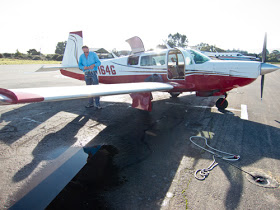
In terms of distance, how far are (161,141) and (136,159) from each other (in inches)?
37.0

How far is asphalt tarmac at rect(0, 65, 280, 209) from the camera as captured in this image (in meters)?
2.58

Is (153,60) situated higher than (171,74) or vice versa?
(153,60)

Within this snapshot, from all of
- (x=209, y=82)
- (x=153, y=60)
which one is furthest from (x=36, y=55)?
(x=209, y=82)

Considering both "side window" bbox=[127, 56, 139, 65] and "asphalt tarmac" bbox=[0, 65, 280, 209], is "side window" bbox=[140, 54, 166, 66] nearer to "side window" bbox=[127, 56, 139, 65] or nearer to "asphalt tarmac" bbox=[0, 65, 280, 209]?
"side window" bbox=[127, 56, 139, 65]

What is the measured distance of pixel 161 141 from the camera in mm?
4250

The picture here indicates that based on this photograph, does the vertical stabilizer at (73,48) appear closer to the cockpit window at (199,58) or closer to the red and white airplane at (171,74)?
the red and white airplane at (171,74)

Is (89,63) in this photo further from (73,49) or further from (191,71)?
(191,71)

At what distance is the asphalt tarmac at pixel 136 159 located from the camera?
102 inches

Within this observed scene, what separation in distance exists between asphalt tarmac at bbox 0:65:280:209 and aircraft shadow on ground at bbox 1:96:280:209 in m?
0.02

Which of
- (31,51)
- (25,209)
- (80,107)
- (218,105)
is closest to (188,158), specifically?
(25,209)

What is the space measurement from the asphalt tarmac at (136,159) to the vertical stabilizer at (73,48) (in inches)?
139

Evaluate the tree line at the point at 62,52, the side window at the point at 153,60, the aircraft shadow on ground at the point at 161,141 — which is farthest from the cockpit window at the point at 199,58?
the tree line at the point at 62,52

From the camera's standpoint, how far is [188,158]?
3.56 m

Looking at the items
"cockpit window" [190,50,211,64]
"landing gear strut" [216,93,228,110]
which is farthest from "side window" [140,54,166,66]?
"landing gear strut" [216,93,228,110]
